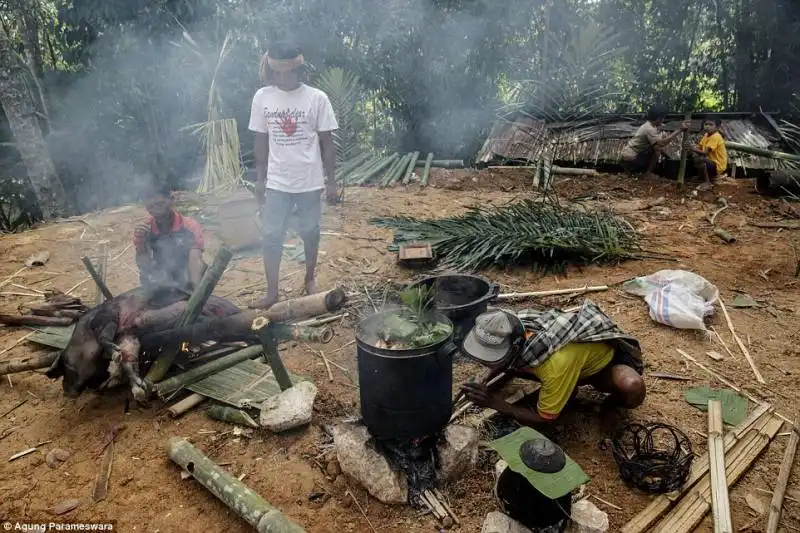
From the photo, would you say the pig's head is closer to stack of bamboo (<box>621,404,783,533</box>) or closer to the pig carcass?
the pig carcass

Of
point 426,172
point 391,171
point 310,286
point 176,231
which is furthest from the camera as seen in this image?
point 391,171

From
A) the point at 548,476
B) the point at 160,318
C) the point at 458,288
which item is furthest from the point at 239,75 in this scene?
the point at 548,476

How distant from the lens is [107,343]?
3.74 m

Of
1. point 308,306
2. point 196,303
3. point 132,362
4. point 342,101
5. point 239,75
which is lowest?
point 132,362

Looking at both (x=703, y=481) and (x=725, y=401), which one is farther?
(x=725, y=401)

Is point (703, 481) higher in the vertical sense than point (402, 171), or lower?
lower

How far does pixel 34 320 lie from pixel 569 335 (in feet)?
16.8

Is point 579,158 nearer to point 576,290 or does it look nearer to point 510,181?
point 510,181

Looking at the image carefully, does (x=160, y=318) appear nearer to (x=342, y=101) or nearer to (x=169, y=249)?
(x=169, y=249)

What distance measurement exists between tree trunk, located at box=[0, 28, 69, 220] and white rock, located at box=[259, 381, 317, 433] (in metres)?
8.47

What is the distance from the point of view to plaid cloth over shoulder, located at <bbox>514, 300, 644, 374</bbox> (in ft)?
10.7

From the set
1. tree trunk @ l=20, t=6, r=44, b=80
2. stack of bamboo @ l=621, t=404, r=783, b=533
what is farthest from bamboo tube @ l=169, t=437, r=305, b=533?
Result: tree trunk @ l=20, t=6, r=44, b=80

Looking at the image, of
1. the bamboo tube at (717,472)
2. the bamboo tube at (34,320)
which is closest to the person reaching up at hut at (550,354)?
the bamboo tube at (717,472)

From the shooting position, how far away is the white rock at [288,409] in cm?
354
